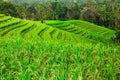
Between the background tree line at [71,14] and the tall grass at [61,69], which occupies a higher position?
the tall grass at [61,69]

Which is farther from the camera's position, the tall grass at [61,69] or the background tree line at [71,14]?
the background tree line at [71,14]

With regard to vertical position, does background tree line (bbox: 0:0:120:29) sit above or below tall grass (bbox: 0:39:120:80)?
below

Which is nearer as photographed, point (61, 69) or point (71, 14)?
point (61, 69)

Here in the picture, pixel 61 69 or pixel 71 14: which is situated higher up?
pixel 61 69

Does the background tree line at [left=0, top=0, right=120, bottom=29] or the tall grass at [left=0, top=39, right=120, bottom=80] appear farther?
the background tree line at [left=0, top=0, right=120, bottom=29]

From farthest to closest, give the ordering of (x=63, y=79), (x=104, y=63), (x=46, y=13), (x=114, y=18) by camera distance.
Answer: (x=46, y=13) → (x=114, y=18) → (x=104, y=63) → (x=63, y=79)

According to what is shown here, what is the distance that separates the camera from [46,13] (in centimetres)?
10138

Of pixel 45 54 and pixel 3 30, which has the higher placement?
pixel 45 54

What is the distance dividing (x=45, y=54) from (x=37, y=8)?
10208 centimetres

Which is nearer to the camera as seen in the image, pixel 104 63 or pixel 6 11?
pixel 104 63

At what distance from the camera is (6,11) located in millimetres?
80312

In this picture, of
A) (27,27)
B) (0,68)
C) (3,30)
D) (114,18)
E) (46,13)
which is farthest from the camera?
(46,13)

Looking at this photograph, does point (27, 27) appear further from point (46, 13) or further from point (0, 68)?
point (46, 13)

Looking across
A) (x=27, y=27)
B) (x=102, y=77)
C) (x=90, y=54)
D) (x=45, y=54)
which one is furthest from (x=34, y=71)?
(x=27, y=27)
